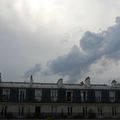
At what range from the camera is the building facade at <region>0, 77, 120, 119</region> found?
72.1m

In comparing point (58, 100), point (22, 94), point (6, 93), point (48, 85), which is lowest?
point (58, 100)

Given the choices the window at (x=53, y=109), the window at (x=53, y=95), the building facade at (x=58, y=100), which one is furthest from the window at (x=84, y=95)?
the window at (x=53, y=109)

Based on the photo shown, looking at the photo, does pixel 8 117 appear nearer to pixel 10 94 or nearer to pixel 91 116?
pixel 10 94

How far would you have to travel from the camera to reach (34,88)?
74375mm

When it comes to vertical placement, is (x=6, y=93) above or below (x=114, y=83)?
below

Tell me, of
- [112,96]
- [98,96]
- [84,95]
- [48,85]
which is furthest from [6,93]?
[112,96]

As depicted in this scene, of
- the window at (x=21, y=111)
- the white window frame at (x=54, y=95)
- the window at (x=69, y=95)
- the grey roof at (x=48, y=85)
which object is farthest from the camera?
the window at (x=69, y=95)

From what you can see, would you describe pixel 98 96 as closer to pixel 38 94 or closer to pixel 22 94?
pixel 38 94

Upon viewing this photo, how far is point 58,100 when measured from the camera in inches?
2928

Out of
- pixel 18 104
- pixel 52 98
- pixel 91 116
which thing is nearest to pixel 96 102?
pixel 91 116

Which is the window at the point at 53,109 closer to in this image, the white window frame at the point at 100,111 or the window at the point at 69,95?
the window at the point at 69,95

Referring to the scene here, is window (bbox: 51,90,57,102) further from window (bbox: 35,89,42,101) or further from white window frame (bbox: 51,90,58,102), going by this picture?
window (bbox: 35,89,42,101)

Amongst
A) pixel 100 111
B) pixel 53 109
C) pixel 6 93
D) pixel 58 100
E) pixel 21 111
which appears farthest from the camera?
pixel 100 111

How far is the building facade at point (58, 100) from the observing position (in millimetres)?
72125
